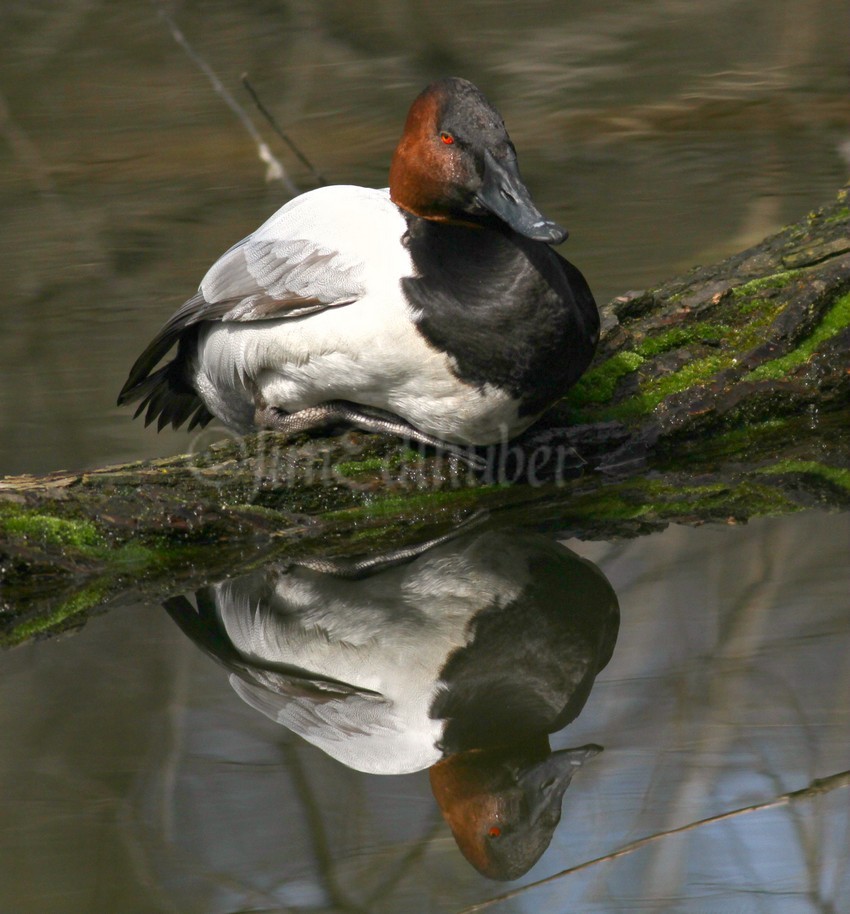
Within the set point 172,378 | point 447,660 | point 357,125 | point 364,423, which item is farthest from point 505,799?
point 357,125

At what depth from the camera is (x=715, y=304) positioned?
15.4ft

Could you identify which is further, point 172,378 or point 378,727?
point 172,378

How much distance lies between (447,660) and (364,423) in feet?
3.10

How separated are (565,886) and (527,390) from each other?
5.29 ft

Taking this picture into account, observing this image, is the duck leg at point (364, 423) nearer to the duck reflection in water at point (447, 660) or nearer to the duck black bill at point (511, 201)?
the duck reflection in water at point (447, 660)

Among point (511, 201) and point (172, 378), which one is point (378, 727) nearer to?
point (511, 201)

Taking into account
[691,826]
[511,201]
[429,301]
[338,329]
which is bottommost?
[691,826]

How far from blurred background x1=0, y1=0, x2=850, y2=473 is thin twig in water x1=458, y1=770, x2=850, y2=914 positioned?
4.15 meters

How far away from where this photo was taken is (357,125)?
407 inches

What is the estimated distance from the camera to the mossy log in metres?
3.91

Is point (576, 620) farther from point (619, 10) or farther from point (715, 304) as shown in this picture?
point (619, 10)

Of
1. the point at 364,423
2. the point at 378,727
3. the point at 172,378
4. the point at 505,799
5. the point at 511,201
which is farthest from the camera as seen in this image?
the point at 172,378

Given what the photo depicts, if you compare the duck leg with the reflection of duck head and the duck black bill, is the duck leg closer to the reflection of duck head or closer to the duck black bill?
the duck black bill

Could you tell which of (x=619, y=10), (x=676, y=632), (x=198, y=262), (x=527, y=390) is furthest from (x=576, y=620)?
(x=619, y=10)
